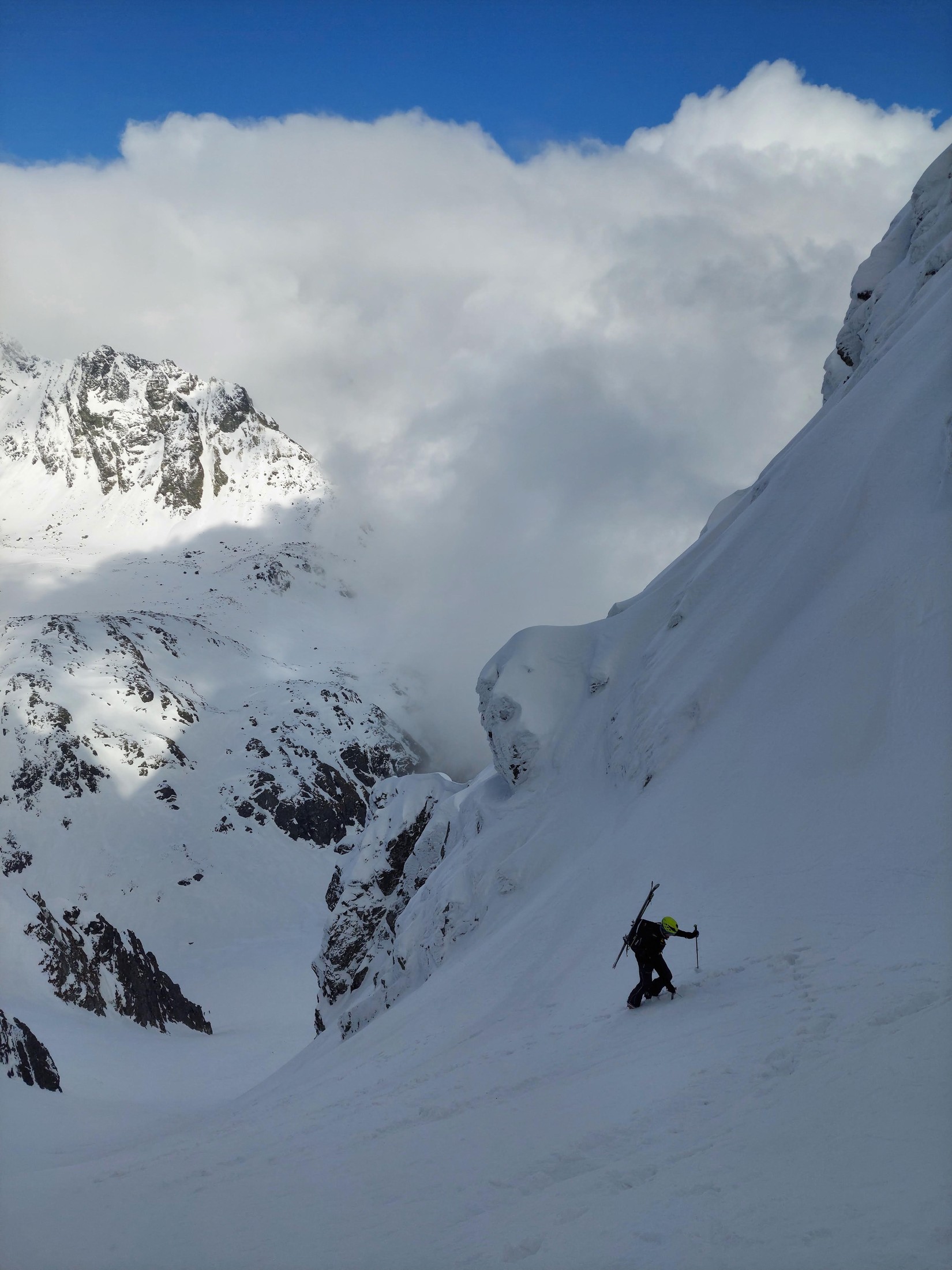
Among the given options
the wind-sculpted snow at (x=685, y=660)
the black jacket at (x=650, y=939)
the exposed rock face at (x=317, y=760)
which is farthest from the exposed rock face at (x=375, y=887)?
the exposed rock face at (x=317, y=760)

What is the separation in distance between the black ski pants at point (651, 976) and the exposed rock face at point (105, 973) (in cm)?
5699

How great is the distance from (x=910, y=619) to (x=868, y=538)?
3882 millimetres

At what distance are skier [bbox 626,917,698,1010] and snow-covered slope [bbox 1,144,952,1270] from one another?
31cm

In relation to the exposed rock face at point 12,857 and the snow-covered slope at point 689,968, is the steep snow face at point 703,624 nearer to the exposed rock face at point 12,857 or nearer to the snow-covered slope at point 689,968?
the snow-covered slope at point 689,968

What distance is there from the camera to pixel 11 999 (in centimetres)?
5284

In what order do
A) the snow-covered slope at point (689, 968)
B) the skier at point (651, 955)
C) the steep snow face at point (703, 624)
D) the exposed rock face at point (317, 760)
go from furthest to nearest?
1. the exposed rock face at point (317, 760)
2. the steep snow face at point (703, 624)
3. the skier at point (651, 955)
4. the snow-covered slope at point (689, 968)

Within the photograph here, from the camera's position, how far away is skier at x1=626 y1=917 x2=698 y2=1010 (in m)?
12.0

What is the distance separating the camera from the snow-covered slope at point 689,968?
23.3ft

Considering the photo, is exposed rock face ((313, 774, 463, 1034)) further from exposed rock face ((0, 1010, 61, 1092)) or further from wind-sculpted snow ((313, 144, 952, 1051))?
exposed rock face ((0, 1010, 61, 1092))

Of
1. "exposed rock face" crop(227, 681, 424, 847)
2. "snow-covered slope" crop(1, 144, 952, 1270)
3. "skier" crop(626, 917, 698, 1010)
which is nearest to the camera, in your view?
"snow-covered slope" crop(1, 144, 952, 1270)

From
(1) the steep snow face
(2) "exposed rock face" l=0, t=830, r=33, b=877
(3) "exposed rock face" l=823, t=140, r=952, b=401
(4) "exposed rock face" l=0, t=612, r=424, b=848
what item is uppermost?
(4) "exposed rock face" l=0, t=612, r=424, b=848

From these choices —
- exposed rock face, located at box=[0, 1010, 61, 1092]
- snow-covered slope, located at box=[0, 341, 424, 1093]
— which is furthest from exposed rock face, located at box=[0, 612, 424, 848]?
exposed rock face, located at box=[0, 1010, 61, 1092]

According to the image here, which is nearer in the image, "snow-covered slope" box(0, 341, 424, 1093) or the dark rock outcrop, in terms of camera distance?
the dark rock outcrop

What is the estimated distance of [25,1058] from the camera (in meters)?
36.4
